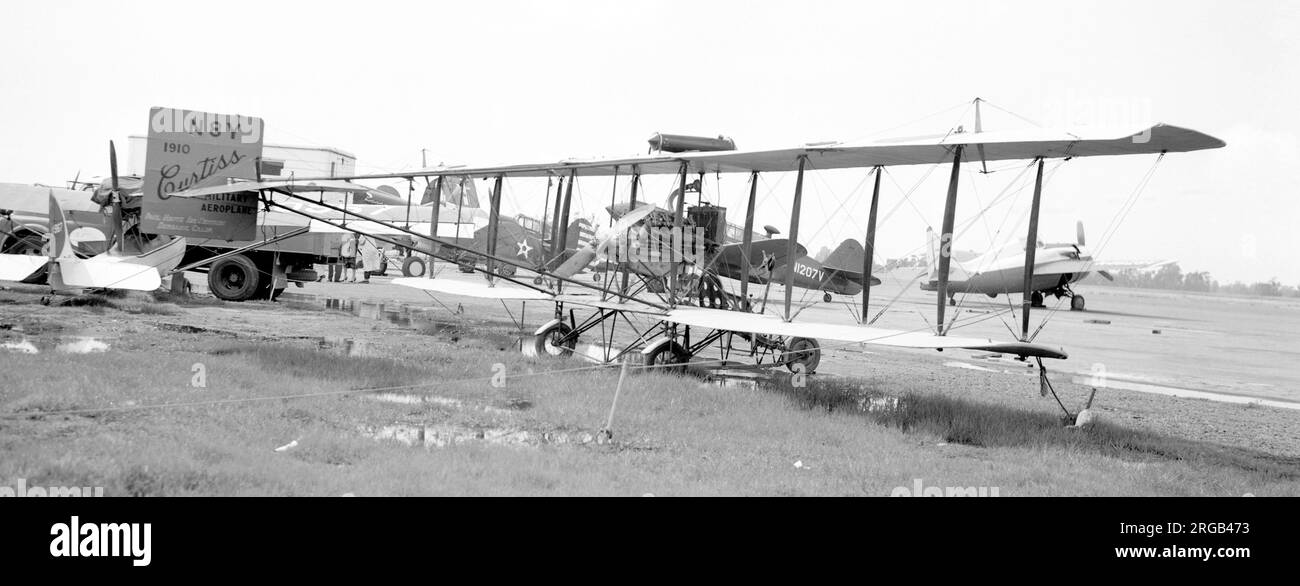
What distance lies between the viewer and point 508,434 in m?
6.89

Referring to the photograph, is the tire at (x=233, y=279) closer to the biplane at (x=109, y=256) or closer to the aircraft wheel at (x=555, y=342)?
the biplane at (x=109, y=256)

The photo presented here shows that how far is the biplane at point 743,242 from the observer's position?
8336mm

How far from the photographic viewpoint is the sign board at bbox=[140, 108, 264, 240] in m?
10.6

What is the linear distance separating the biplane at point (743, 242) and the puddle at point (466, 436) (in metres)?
2.82

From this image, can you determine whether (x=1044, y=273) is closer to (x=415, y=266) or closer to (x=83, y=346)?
(x=415, y=266)

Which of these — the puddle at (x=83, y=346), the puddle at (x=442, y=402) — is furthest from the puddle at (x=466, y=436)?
the puddle at (x=83, y=346)

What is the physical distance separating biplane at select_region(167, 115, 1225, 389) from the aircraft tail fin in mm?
8171

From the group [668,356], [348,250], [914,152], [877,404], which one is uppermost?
[914,152]

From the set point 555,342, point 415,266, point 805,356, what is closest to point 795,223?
point 805,356

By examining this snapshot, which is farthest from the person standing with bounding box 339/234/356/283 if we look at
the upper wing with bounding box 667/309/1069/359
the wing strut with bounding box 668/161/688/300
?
the upper wing with bounding box 667/309/1069/359

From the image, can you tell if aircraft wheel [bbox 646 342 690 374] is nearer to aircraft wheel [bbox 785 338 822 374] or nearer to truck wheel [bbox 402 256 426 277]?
aircraft wheel [bbox 785 338 822 374]

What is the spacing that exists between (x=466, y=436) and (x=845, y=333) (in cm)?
440

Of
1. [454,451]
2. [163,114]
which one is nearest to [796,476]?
[454,451]
